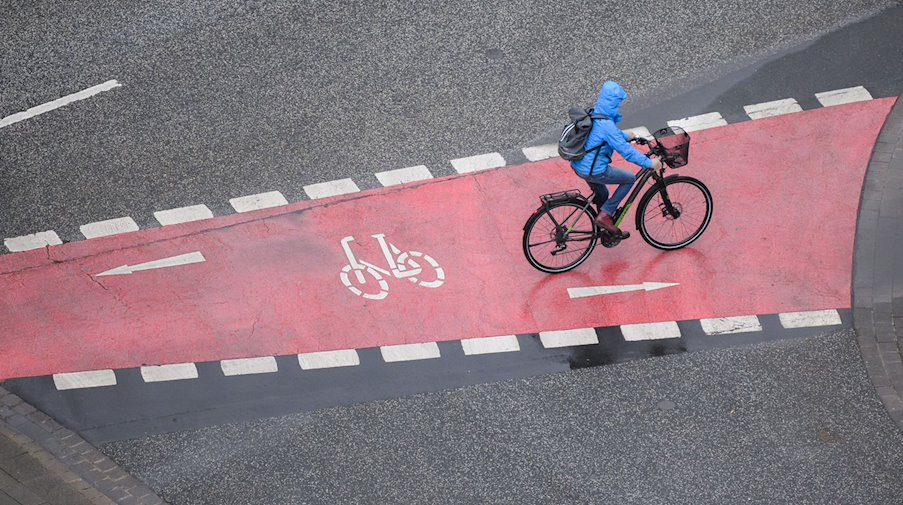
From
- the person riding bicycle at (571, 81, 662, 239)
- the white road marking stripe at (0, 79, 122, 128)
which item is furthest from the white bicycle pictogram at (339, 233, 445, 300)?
the white road marking stripe at (0, 79, 122, 128)

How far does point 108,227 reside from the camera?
10.2m

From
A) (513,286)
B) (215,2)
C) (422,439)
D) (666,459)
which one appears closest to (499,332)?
(513,286)

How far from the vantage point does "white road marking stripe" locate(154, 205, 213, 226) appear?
401 inches

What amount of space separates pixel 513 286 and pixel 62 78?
6842 mm

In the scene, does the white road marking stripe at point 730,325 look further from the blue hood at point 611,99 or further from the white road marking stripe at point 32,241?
the white road marking stripe at point 32,241

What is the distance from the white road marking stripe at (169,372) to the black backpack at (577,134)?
418 cm

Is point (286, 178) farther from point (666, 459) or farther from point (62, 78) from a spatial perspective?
point (666, 459)

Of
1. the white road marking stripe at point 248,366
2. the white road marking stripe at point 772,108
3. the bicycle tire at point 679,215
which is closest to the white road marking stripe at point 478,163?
the bicycle tire at point 679,215

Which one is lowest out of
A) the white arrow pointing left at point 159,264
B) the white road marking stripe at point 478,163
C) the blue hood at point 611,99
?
the white road marking stripe at point 478,163

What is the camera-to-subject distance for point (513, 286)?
30.4ft

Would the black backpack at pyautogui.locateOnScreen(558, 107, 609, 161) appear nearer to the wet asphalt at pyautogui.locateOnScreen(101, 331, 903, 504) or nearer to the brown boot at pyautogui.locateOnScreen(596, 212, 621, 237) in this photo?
the brown boot at pyautogui.locateOnScreen(596, 212, 621, 237)

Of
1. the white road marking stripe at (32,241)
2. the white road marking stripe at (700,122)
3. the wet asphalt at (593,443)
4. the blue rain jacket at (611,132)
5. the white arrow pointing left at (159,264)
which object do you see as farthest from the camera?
the white road marking stripe at (700,122)

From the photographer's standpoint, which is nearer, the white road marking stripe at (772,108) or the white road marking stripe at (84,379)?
the white road marking stripe at (84,379)

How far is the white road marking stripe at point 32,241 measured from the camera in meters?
10.1
